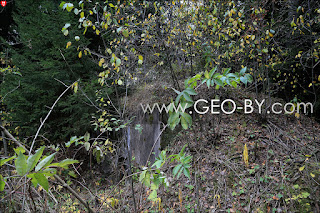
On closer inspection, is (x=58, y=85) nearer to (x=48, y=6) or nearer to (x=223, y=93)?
(x=48, y=6)

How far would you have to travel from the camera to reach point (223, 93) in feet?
15.3

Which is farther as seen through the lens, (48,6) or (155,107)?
(155,107)

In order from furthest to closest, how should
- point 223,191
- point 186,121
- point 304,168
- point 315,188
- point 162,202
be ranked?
point 162,202
point 223,191
point 304,168
point 315,188
point 186,121

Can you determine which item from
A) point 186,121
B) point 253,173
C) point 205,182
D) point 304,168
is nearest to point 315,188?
point 304,168

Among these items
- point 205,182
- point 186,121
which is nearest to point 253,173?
point 205,182

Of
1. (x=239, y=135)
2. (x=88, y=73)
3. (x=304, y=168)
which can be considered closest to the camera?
(x=304, y=168)

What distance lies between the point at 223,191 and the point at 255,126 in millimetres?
1737

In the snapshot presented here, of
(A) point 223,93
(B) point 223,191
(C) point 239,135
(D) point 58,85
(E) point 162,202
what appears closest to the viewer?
(B) point 223,191

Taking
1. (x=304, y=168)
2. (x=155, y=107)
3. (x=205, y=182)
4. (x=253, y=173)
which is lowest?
(x=205, y=182)

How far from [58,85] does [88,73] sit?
0.90 meters

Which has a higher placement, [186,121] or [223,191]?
[186,121]

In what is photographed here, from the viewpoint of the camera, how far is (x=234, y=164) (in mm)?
3375

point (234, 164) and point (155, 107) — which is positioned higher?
point (155, 107)

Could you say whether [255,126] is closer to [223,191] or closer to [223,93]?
[223,93]
